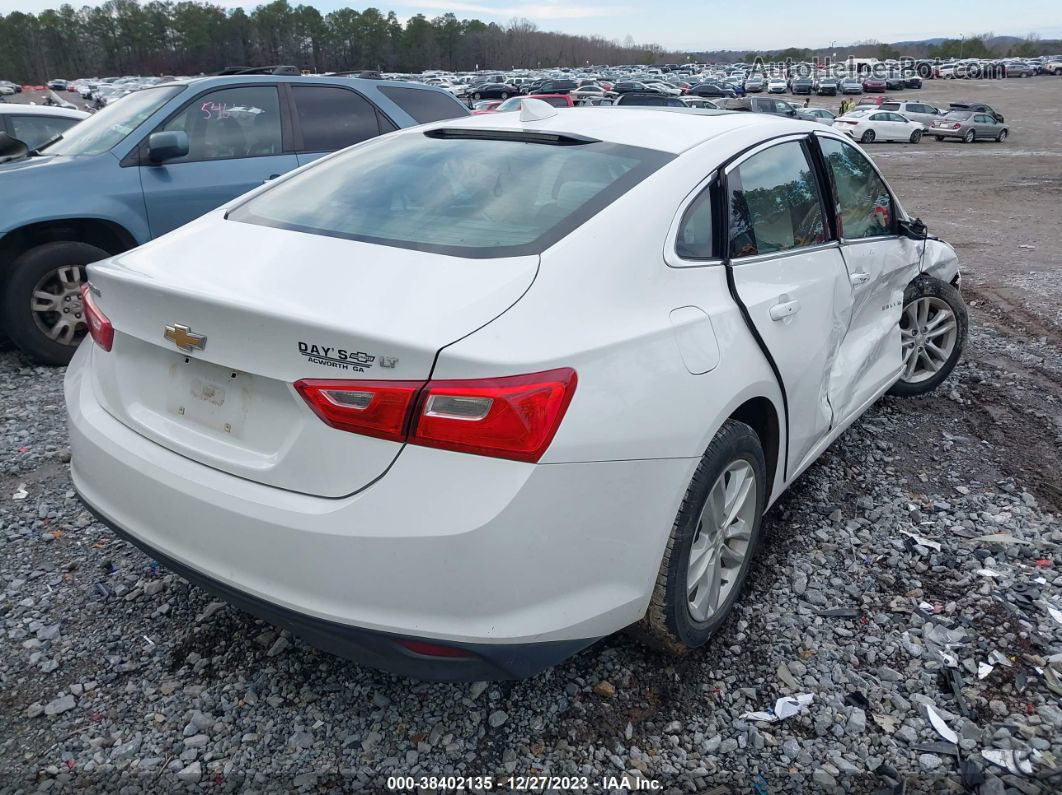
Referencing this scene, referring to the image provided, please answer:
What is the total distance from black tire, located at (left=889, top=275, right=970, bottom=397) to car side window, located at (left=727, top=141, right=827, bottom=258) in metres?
1.69

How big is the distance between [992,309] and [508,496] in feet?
23.1

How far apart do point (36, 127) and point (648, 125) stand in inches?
302

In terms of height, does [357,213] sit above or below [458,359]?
above

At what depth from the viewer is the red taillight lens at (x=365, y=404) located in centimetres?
187

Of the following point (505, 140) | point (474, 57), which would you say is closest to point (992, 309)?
point (505, 140)

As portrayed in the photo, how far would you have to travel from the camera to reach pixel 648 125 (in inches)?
117

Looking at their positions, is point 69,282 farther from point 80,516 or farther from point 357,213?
point 357,213

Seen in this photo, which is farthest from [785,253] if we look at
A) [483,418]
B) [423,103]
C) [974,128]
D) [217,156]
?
[974,128]

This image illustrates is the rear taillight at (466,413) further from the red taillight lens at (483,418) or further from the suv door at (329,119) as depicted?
the suv door at (329,119)

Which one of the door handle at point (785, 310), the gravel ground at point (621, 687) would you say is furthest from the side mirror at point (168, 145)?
the door handle at point (785, 310)

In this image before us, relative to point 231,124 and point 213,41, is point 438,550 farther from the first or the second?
point 213,41

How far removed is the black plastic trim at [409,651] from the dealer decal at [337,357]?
0.63 m

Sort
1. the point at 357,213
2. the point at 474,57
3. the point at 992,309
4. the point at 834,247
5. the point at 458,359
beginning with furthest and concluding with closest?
the point at 474,57 → the point at 992,309 → the point at 834,247 → the point at 357,213 → the point at 458,359

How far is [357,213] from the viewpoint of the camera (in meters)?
2.61
